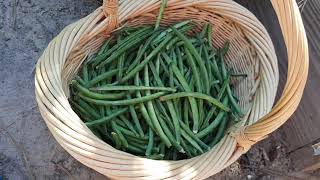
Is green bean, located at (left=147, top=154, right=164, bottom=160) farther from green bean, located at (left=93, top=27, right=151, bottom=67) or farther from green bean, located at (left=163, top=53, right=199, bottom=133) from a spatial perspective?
green bean, located at (left=93, top=27, right=151, bottom=67)

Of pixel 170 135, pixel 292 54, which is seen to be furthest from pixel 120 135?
pixel 292 54

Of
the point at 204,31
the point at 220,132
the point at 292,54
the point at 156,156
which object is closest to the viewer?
the point at 292,54

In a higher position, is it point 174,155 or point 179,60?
point 179,60

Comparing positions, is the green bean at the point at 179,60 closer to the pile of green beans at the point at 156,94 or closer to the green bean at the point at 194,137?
the pile of green beans at the point at 156,94

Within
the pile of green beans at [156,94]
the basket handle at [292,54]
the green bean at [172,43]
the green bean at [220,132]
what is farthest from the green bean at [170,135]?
the basket handle at [292,54]

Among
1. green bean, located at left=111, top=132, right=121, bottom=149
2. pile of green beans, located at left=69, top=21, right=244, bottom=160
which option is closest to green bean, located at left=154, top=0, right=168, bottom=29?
pile of green beans, located at left=69, top=21, right=244, bottom=160

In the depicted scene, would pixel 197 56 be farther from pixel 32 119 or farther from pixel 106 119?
pixel 32 119
